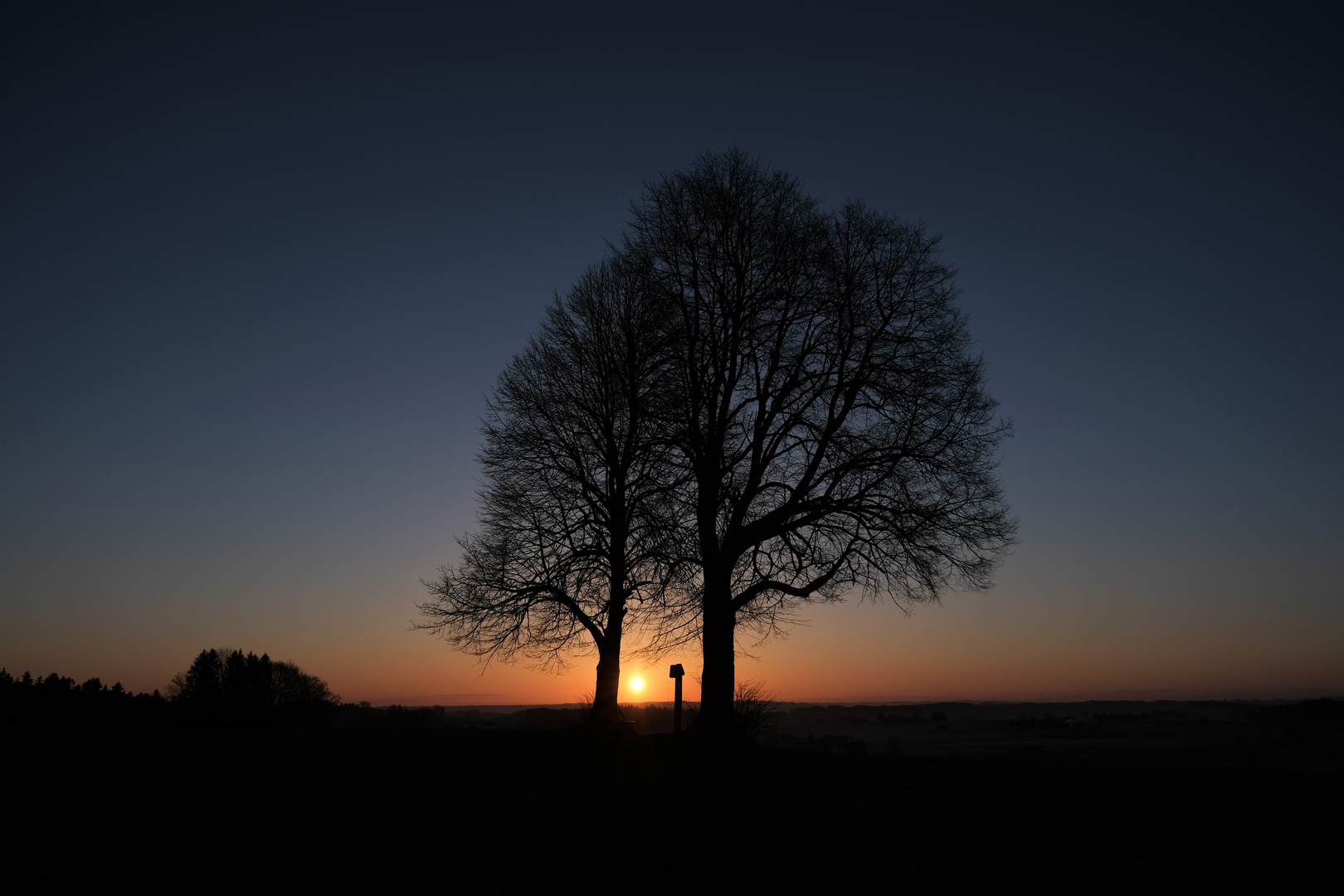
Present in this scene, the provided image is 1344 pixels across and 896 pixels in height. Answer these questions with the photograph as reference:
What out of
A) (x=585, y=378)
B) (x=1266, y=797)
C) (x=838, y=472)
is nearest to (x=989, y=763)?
(x=1266, y=797)

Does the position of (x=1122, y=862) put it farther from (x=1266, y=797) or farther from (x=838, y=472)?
(x=838, y=472)

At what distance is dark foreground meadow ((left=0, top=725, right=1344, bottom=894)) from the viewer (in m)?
6.59

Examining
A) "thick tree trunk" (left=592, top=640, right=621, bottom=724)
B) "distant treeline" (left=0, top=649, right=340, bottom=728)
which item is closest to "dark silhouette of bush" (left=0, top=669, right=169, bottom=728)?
"distant treeline" (left=0, top=649, right=340, bottom=728)

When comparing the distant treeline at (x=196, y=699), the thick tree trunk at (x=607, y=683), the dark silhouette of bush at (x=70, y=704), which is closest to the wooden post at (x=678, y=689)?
the thick tree trunk at (x=607, y=683)

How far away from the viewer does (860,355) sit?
16297 millimetres

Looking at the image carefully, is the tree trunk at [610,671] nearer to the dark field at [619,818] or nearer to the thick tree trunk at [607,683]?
the thick tree trunk at [607,683]

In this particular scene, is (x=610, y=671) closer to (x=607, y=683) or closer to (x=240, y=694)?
(x=607, y=683)

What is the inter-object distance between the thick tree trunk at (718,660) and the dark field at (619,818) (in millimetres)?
1143

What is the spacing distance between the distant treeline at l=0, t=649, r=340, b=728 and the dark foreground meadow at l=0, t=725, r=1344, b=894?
36275 mm

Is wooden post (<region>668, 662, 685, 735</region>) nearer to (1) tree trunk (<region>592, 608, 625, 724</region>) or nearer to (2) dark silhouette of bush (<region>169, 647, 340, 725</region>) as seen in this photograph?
(1) tree trunk (<region>592, 608, 625, 724</region>)

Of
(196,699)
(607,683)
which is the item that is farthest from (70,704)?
(607,683)

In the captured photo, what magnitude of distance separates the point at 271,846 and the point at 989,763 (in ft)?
39.8

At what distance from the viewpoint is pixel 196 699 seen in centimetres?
6550

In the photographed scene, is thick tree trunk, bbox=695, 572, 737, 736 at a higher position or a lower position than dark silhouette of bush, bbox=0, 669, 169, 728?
higher
